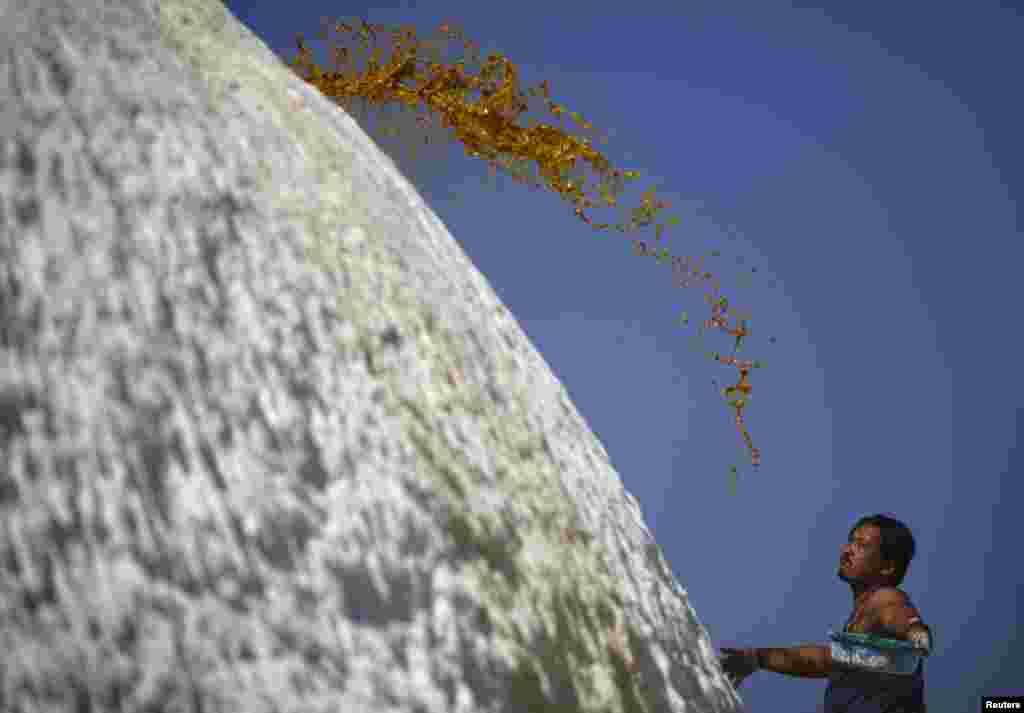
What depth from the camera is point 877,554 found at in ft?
2.92

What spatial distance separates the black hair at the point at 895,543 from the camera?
891 mm

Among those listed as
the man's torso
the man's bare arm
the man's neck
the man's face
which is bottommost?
the man's torso

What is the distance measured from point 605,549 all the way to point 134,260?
0.30 m

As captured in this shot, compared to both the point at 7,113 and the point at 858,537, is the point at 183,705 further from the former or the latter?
the point at 858,537

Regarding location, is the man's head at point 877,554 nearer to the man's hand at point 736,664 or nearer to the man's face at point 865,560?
the man's face at point 865,560

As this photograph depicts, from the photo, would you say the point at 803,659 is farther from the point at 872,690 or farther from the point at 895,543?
the point at 895,543

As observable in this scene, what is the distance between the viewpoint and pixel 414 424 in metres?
0.39

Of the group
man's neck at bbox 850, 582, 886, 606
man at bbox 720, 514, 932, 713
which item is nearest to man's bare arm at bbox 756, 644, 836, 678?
man at bbox 720, 514, 932, 713

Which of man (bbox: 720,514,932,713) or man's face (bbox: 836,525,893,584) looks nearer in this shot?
man (bbox: 720,514,932,713)

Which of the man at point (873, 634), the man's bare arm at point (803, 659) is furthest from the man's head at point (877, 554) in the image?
the man's bare arm at point (803, 659)

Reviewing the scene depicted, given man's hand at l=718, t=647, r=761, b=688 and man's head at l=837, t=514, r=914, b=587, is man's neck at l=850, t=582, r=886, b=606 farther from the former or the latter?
man's hand at l=718, t=647, r=761, b=688

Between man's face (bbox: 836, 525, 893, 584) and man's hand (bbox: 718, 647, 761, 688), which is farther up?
man's face (bbox: 836, 525, 893, 584)

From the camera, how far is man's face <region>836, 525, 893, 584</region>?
0.89 meters

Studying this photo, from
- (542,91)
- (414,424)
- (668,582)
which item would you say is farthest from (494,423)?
(542,91)
